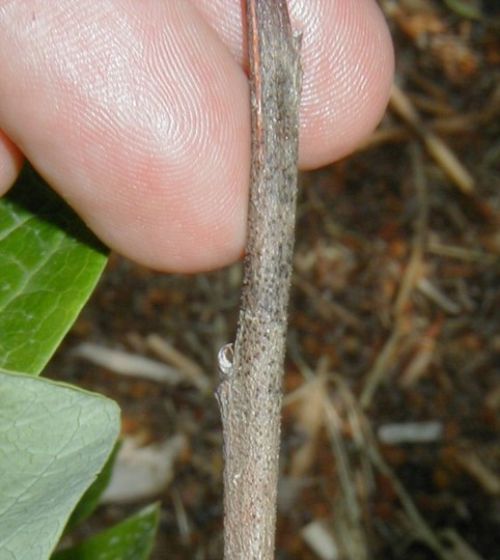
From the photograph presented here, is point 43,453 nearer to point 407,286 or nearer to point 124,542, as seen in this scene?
point 124,542

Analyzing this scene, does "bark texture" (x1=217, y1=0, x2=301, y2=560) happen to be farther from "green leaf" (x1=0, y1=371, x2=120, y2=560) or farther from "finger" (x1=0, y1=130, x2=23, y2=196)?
"finger" (x1=0, y1=130, x2=23, y2=196)

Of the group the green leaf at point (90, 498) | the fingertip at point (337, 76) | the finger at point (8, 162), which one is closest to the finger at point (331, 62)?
the fingertip at point (337, 76)

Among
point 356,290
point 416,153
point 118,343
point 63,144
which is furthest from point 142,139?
point 416,153

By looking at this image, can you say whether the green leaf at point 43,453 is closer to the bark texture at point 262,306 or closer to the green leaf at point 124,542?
the bark texture at point 262,306

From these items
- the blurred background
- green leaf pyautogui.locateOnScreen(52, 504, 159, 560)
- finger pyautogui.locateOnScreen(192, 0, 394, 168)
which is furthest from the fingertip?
the blurred background

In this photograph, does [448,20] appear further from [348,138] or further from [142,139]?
[142,139]
